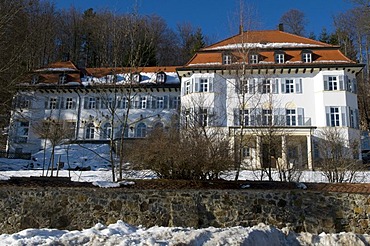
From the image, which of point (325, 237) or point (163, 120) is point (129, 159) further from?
point (163, 120)

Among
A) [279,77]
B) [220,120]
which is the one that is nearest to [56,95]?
[220,120]

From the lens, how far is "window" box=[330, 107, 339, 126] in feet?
92.7

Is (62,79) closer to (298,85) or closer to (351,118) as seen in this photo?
(298,85)

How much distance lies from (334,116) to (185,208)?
23.5m

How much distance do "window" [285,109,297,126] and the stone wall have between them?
68.3 ft

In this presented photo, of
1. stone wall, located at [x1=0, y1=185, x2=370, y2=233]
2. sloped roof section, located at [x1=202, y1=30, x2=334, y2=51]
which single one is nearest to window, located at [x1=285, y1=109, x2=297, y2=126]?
sloped roof section, located at [x1=202, y1=30, x2=334, y2=51]

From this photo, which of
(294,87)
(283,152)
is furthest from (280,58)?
(283,152)

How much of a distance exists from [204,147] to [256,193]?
2.34 metres

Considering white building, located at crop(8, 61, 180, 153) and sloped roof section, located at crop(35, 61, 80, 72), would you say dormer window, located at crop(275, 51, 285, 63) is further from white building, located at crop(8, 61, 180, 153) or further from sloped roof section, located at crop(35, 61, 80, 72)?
sloped roof section, located at crop(35, 61, 80, 72)

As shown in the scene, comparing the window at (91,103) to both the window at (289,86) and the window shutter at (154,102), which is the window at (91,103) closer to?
the window shutter at (154,102)

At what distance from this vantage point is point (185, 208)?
887cm

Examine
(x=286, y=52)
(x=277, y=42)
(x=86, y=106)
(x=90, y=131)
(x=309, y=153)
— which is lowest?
(x=309, y=153)

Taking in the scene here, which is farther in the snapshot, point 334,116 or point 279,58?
point 279,58

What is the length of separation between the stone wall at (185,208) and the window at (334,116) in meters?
21.2
